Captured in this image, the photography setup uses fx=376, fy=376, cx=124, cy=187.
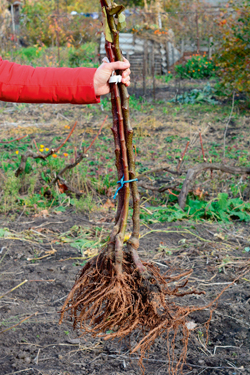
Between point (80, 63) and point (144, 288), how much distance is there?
402 inches

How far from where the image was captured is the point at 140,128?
6.81 metres

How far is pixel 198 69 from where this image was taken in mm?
10797

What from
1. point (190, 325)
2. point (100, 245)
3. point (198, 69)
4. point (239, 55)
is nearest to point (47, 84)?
point (190, 325)

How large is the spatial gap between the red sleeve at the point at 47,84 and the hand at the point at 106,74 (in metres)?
0.03

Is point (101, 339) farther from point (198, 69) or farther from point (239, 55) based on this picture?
point (198, 69)

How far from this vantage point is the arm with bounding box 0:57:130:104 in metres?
1.57

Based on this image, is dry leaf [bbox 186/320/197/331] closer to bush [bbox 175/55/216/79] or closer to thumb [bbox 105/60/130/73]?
thumb [bbox 105/60/130/73]

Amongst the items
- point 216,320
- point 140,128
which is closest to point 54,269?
point 216,320

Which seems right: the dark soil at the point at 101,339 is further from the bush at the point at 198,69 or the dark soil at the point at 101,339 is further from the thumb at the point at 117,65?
the bush at the point at 198,69

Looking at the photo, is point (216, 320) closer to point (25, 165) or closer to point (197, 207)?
point (197, 207)

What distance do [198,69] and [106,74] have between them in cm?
Result: 996

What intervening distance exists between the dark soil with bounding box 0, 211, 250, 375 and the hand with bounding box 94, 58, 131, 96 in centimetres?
114

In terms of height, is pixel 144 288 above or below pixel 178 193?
above

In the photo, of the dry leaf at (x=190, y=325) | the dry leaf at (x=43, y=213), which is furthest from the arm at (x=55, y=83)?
the dry leaf at (x=43, y=213)
